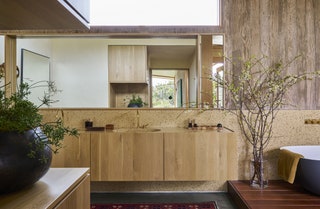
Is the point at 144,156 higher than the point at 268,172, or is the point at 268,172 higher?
the point at 144,156

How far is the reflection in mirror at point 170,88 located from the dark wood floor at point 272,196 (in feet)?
3.79

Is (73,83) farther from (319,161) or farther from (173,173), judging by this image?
(319,161)

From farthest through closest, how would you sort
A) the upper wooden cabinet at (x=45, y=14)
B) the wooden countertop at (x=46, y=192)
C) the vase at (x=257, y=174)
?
the vase at (x=257, y=174), the upper wooden cabinet at (x=45, y=14), the wooden countertop at (x=46, y=192)

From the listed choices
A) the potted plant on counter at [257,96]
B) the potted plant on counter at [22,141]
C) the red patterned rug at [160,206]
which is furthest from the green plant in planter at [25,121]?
the potted plant on counter at [257,96]

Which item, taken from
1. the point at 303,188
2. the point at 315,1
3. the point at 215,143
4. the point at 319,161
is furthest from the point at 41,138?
the point at 315,1

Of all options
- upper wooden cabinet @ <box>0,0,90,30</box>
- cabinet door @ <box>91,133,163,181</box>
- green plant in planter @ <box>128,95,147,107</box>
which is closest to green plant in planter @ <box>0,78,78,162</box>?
upper wooden cabinet @ <box>0,0,90,30</box>

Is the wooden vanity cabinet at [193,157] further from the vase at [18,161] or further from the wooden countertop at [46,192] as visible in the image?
the vase at [18,161]

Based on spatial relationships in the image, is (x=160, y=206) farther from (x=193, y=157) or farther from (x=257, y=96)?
(x=257, y=96)

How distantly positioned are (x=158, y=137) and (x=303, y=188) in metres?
1.67

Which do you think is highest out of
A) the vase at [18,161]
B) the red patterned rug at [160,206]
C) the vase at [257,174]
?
the vase at [18,161]

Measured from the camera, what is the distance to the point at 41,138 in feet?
2.90

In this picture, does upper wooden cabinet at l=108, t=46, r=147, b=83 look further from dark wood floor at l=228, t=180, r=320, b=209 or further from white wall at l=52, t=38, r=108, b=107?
dark wood floor at l=228, t=180, r=320, b=209

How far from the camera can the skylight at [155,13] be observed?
3043mm

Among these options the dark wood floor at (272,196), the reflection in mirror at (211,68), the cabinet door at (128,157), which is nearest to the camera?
the dark wood floor at (272,196)
